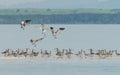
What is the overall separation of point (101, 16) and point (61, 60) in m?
130

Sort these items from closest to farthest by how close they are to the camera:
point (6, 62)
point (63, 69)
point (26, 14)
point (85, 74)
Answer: point (85, 74) < point (63, 69) < point (6, 62) < point (26, 14)

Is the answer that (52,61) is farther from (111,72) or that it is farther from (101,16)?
(101,16)

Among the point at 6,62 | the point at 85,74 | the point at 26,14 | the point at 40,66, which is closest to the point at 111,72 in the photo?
the point at 85,74

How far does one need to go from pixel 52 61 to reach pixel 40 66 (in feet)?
5.66

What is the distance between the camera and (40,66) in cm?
3316

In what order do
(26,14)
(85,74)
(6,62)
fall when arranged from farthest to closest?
(26,14) < (6,62) < (85,74)

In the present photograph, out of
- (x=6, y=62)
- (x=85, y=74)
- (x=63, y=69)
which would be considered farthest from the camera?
(x=6, y=62)

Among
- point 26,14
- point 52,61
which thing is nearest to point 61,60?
point 52,61

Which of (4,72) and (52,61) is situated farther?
(52,61)

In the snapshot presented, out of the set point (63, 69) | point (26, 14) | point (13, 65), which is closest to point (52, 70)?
point (63, 69)

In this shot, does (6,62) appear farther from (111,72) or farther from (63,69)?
(111,72)

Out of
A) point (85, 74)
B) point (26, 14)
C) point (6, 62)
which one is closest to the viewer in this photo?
point (85, 74)

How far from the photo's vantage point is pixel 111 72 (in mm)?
30750

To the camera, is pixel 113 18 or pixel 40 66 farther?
pixel 113 18
